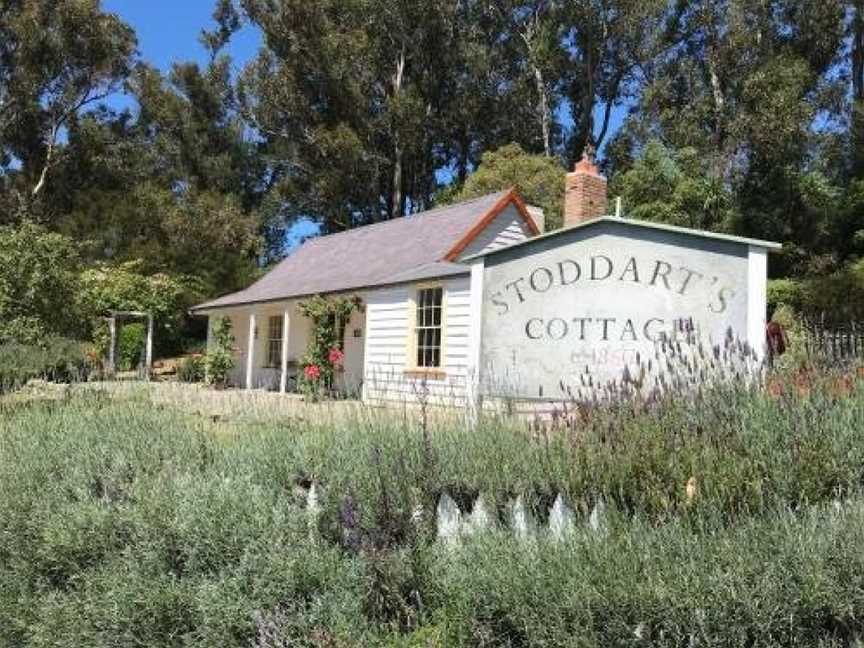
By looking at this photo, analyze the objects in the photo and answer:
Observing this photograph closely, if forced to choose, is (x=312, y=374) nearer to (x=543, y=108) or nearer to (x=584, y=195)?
(x=584, y=195)

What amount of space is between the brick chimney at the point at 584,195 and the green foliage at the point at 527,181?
12.4 meters

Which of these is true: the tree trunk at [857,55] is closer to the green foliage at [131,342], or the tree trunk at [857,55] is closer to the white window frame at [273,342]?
the white window frame at [273,342]

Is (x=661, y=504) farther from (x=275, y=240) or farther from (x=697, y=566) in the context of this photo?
(x=275, y=240)

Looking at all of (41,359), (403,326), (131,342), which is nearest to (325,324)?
(403,326)

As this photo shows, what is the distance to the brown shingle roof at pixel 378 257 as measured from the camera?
20266 mm

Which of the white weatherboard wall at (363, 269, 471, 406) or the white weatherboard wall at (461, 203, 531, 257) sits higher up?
the white weatherboard wall at (461, 203, 531, 257)

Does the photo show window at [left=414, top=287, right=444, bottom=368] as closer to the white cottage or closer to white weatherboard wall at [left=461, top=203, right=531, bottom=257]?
white weatherboard wall at [left=461, top=203, right=531, bottom=257]

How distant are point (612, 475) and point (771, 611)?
1162 mm

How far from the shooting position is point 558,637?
9.70 ft

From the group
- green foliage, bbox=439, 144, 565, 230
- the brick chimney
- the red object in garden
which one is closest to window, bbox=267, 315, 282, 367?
the red object in garden

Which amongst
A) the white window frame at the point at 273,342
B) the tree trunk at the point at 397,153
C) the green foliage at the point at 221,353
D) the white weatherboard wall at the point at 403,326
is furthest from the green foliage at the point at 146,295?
the white weatherboard wall at the point at 403,326

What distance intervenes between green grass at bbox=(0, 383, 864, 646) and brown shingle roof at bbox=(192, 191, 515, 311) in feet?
41.6

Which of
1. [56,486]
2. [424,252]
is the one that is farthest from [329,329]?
[56,486]

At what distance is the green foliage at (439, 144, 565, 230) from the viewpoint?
97.7ft
